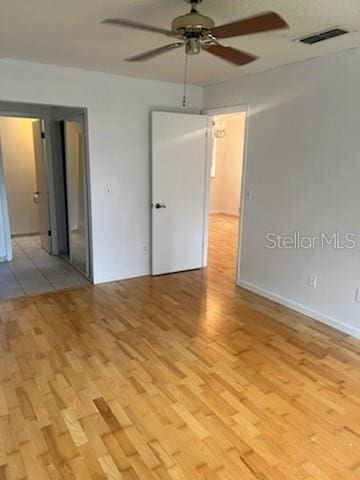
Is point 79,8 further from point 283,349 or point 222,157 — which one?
point 222,157

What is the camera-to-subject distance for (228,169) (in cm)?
964

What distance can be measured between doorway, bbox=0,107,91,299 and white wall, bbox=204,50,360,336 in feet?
6.61

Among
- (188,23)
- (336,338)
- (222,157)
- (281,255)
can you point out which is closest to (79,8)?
(188,23)

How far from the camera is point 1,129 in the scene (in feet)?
21.1

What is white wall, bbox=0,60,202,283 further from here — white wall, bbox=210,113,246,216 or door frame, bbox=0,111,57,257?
white wall, bbox=210,113,246,216

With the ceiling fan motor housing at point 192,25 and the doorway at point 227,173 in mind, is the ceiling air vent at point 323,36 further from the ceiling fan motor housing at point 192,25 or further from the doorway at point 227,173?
the doorway at point 227,173

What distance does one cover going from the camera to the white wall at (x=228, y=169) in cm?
931

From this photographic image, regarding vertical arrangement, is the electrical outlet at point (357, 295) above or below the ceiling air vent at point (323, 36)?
Answer: below

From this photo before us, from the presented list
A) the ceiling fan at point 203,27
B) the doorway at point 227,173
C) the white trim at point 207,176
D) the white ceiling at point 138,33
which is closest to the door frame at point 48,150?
the white ceiling at point 138,33

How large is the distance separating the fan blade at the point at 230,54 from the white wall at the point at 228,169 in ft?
22.0

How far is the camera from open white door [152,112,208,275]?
4488 mm

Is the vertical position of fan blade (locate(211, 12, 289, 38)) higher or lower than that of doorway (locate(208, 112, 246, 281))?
higher

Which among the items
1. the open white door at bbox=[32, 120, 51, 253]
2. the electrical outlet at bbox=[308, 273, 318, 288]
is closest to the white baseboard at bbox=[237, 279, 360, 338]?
the electrical outlet at bbox=[308, 273, 318, 288]

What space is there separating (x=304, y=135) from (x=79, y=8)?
7.35 ft
